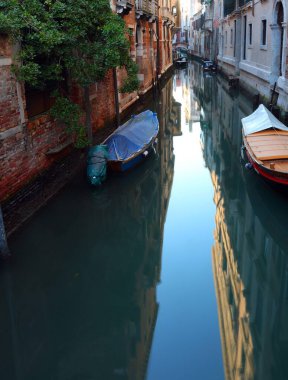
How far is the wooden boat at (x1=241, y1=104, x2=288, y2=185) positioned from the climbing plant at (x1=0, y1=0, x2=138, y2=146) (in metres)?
3.17

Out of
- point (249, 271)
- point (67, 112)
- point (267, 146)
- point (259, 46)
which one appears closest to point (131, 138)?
point (67, 112)

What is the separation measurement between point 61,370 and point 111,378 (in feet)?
1.62

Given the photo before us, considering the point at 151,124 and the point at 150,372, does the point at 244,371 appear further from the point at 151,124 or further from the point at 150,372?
the point at 151,124

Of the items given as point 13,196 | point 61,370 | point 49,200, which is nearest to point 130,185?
point 49,200

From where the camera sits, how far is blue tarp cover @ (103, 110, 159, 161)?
380 inches

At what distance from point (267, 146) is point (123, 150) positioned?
299 centimetres

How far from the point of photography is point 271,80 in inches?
608

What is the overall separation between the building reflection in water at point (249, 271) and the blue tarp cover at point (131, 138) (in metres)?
1.74

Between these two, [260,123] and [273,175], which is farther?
[260,123]

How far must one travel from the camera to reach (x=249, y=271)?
6.14m

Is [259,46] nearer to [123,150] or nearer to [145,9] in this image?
[145,9]

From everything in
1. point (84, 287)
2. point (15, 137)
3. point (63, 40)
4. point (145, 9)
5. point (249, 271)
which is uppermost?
point (145, 9)

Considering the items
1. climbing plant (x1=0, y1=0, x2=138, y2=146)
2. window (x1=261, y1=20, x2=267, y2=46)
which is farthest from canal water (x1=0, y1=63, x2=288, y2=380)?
window (x1=261, y1=20, x2=267, y2=46)

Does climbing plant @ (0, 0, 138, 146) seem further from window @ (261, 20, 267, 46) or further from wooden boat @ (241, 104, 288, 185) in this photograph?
window @ (261, 20, 267, 46)
